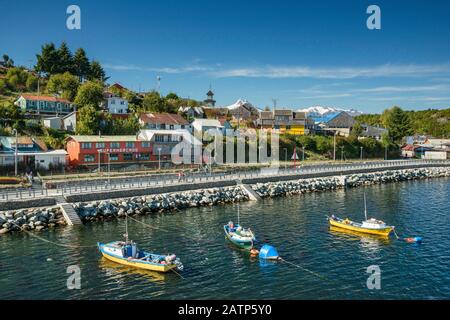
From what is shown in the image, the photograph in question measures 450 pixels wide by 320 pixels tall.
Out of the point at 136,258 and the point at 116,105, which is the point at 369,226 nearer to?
the point at 136,258

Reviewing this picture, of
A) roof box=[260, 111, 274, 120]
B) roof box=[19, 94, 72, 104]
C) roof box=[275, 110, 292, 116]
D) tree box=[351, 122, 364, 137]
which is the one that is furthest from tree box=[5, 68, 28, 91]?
tree box=[351, 122, 364, 137]

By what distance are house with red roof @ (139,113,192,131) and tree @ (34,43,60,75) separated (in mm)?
45466

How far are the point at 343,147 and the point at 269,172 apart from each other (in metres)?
59.2

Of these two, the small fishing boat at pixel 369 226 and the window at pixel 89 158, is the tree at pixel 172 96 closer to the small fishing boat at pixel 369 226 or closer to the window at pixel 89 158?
the window at pixel 89 158

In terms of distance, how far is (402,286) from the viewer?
32.7m

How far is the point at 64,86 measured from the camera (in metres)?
116

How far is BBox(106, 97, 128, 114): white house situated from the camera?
367ft

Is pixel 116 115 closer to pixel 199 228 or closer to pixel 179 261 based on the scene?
pixel 199 228

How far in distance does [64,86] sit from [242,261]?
310 ft

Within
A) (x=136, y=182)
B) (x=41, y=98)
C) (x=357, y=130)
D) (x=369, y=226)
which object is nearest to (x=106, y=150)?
(x=136, y=182)

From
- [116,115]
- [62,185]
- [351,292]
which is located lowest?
[351,292]
